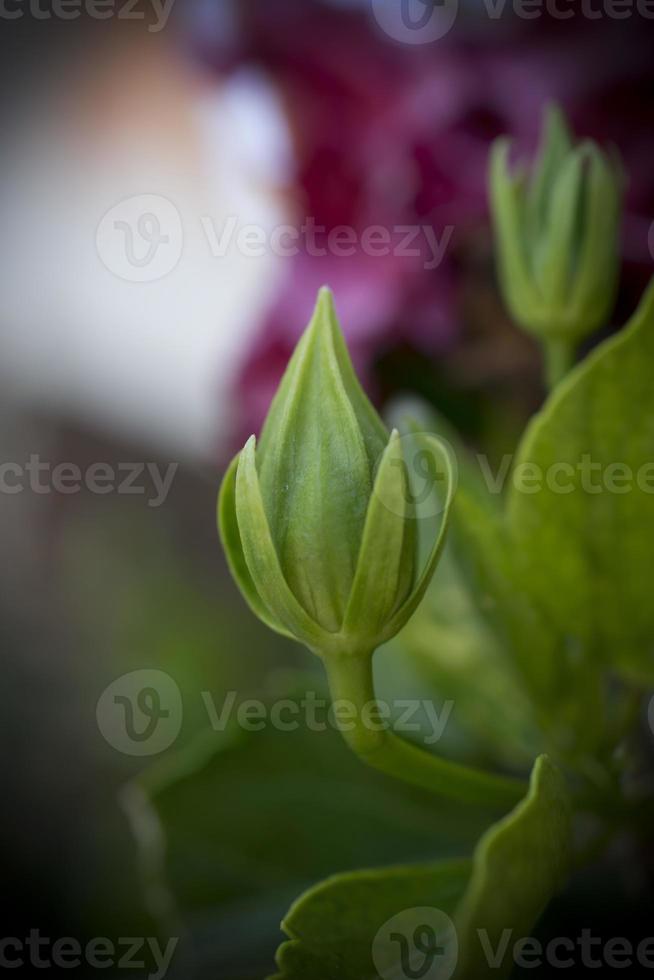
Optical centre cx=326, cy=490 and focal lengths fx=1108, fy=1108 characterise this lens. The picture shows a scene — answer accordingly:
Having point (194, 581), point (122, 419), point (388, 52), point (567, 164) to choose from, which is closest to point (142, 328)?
point (122, 419)

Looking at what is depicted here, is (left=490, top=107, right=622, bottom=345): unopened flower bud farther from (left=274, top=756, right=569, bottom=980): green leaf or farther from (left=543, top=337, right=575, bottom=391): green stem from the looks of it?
(left=274, top=756, right=569, bottom=980): green leaf

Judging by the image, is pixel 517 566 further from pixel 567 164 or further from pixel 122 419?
pixel 122 419

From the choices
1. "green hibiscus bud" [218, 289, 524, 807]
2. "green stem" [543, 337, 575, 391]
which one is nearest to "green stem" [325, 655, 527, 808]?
"green hibiscus bud" [218, 289, 524, 807]

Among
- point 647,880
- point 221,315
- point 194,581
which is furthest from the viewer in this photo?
point 221,315

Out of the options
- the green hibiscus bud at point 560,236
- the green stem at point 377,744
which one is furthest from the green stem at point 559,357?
the green stem at point 377,744

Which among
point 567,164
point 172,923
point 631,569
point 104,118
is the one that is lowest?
point 172,923

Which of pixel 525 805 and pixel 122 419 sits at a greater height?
pixel 122 419
